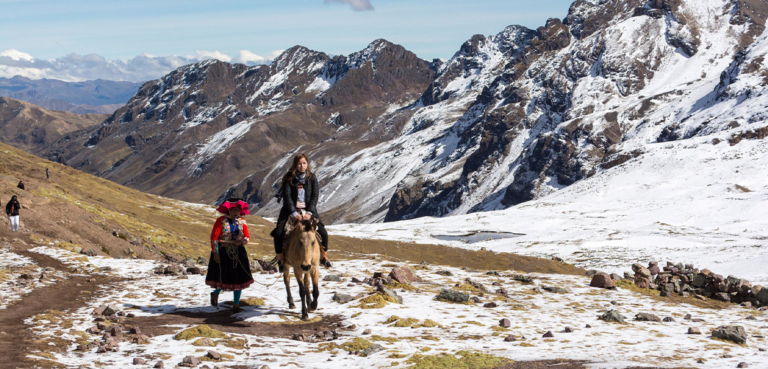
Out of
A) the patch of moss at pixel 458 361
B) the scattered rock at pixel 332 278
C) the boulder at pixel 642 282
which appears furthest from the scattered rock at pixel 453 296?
the boulder at pixel 642 282

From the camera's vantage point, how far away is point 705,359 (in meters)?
13.0

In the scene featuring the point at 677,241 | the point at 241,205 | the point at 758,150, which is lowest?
the point at 677,241

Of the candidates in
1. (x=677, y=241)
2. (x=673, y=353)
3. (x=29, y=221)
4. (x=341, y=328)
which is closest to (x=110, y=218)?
(x=29, y=221)

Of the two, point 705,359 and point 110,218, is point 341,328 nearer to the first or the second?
point 705,359

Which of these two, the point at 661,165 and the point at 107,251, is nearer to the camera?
the point at 107,251

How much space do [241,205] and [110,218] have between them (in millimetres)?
31987

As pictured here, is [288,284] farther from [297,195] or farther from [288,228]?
[297,195]

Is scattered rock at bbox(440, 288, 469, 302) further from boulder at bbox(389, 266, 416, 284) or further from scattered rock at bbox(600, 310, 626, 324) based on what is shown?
scattered rock at bbox(600, 310, 626, 324)

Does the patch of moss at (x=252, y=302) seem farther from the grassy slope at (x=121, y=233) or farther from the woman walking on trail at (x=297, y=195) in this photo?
the woman walking on trail at (x=297, y=195)

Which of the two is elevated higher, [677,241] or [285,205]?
[285,205]

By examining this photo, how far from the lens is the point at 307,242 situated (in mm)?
16891

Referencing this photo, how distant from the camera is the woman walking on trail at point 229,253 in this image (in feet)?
59.5

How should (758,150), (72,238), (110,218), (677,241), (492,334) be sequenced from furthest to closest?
1. (758,150)
2. (677,241)
3. (110,218)
4. (72,238)
5. (492,334)

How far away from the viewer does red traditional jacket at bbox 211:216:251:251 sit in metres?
18.2
